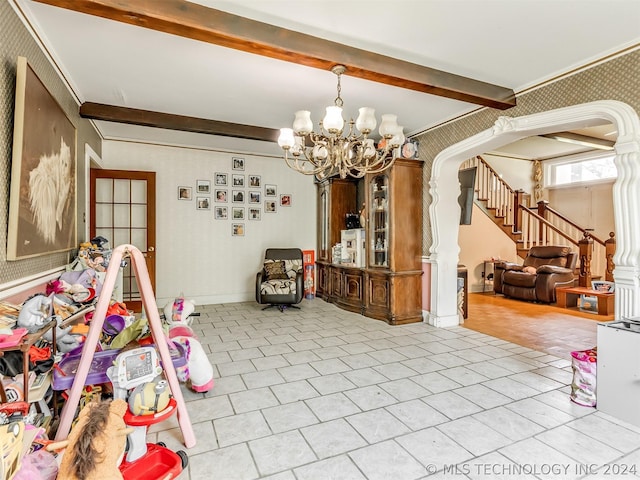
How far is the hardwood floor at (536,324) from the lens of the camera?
390 cm

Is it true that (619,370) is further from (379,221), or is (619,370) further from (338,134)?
(379,221)

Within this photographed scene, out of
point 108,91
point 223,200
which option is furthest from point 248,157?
point 108,91

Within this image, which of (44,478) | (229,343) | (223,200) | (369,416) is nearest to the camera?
(44,478)

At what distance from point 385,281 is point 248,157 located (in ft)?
11.0

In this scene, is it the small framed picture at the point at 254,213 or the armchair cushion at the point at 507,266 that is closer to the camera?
the small framed picture at the point at 254,213

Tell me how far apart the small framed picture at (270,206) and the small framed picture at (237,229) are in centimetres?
54

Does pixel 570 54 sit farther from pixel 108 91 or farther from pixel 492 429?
pixel 108 91

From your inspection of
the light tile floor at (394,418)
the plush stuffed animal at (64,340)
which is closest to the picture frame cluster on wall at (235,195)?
the light tile floor at (394,418)

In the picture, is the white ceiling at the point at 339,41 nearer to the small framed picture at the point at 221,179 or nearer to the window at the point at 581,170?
the small framed picture at the point at 221,179

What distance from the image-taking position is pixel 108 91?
360 centimetres

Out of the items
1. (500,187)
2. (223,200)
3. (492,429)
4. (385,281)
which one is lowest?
(492,429)

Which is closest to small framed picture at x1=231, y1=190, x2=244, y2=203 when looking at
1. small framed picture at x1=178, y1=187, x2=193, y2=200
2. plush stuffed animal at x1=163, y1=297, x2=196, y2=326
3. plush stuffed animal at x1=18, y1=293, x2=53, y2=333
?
small framed picture at x1=178, y1=187, x2=193, y2=200

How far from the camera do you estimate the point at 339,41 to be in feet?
8.73

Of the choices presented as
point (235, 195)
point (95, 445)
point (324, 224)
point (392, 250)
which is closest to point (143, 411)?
point (95, 445)
